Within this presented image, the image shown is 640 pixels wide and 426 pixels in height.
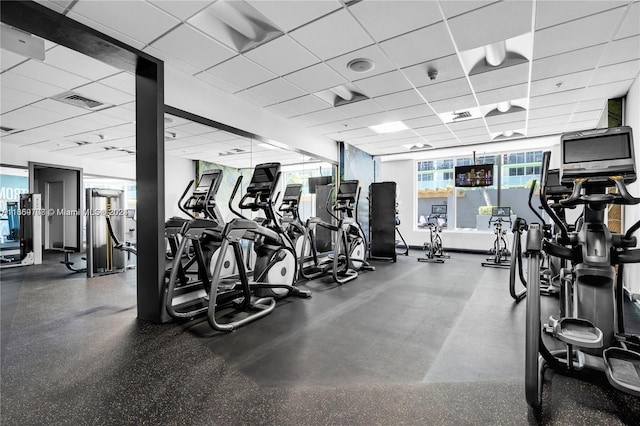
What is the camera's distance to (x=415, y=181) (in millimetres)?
10148

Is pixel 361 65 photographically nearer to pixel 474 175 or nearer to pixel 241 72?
pixel 241 72

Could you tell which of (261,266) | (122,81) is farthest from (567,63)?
(122,81)

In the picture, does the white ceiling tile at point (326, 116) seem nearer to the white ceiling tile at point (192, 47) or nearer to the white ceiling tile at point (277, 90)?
the white ceiling tile at point (277, 90)

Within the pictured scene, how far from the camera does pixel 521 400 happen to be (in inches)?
76.0

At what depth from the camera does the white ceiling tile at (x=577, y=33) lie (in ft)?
9.46

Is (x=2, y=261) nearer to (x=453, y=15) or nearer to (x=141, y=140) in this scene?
(x=141, y=140)

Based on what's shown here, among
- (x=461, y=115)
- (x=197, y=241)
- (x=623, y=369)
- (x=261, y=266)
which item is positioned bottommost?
(x=623, y=369)

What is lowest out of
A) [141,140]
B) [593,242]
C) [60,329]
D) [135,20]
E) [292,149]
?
[60,329]

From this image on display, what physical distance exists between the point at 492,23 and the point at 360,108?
257cm

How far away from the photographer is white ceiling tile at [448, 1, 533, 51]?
2717 mm

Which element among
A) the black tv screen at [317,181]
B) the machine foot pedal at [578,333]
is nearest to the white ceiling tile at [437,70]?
the machine foot pedal at [578,333]

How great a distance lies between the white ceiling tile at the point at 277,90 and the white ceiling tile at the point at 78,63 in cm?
178

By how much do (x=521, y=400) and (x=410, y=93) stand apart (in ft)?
13.2

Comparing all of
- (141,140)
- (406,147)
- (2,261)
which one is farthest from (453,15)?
(2,261)
